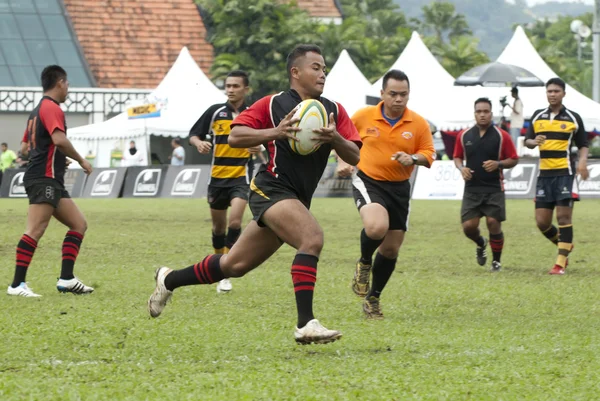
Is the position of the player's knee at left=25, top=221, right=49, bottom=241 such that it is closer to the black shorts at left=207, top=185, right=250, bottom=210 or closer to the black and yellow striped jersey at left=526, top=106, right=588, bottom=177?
the black shorts at left=207, top=185, right=250, bottom=210

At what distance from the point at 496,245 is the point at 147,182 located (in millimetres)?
21402

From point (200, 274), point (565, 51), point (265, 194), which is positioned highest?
point (265, 194)

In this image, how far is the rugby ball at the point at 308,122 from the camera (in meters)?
7.54

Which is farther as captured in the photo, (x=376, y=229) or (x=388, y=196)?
(x=388, y=196)

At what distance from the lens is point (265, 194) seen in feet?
25.8

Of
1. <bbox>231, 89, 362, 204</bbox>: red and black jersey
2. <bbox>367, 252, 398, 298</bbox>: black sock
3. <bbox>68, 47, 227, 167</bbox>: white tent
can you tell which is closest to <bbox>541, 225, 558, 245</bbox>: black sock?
<bbox>367, 252, 398, 298</bbox>: black sock

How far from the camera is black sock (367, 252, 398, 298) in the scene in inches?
386

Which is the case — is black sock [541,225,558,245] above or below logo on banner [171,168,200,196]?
above

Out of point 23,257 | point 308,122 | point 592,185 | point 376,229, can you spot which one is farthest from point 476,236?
point 592,185

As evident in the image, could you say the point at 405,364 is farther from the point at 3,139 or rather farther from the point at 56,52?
the point at 56,52

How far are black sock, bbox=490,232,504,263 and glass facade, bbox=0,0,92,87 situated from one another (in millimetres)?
38964

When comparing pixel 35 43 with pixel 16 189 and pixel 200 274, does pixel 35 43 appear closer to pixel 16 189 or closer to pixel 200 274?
pixel 16 189

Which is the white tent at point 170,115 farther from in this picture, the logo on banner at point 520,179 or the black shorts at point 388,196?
the black shorts at point 388,196

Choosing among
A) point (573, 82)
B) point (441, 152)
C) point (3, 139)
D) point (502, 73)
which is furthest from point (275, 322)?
point (573, 82)
